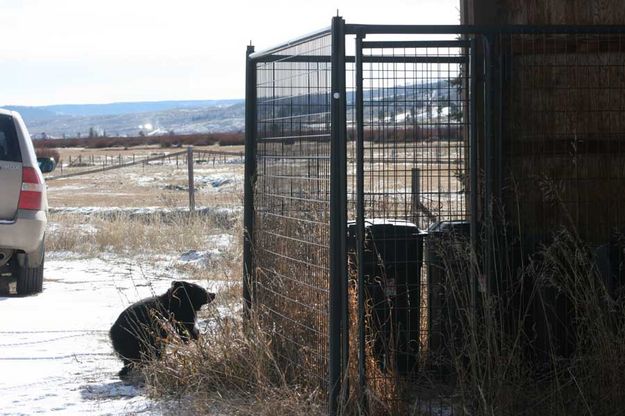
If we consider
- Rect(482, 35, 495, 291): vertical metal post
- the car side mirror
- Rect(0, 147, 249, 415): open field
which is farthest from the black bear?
the car side mirror

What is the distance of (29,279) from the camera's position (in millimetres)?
12602

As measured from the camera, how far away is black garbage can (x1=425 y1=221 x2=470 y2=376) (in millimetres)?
6676

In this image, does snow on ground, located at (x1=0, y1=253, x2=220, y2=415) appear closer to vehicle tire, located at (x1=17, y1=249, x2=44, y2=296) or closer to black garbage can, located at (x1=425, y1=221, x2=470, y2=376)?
vehicle tire, located at (x1=17, y1=249, x2=44, y2=296)

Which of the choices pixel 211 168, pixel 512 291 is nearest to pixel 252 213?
pixel 512 291

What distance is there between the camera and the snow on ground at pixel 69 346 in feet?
24.2

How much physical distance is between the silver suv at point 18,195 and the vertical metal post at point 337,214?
21.5 ft

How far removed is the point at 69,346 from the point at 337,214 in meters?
4.13

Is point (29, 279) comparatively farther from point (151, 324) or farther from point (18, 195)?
point (151, 324)

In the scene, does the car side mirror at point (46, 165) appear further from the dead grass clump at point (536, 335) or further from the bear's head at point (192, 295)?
the dead grass clump at point (536, 335)

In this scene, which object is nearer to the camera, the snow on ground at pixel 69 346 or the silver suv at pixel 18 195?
the snow on ground at pixel 69 346

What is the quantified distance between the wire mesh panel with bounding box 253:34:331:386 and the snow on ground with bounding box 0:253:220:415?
38.9 inches

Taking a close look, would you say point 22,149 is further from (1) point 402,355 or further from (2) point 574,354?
(2) point 574,354

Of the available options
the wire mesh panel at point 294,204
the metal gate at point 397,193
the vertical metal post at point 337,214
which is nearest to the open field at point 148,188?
the wire mesh panel at point 294,204

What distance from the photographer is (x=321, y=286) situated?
6.61 meters
